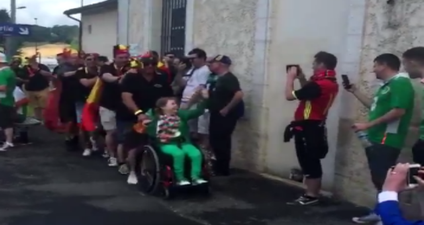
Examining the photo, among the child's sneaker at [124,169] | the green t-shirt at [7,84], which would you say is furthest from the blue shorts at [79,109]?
the child's sneaker at [124,169]

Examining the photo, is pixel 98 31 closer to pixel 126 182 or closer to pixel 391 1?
pixel 126 182

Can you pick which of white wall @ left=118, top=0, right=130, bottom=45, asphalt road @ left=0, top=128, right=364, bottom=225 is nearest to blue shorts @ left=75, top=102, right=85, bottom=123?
asphalt road @ left=0, top=128, right=364, bottom=225

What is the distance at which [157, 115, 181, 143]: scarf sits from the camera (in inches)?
307

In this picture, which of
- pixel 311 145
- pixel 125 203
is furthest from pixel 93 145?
pixel 311 145

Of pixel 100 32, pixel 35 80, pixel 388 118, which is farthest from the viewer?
pixel 100 32

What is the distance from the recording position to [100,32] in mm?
19812

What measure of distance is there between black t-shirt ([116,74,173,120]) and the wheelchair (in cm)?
70

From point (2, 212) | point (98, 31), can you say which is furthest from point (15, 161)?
point (98, 31)

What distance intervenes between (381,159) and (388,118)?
0.39m

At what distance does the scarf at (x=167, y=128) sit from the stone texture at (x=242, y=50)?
1.92m

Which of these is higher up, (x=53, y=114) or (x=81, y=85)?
(x=81, y=85)

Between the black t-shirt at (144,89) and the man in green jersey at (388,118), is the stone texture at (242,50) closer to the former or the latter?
the black t-shirt at (144,89)

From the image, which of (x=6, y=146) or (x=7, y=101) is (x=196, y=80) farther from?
(x=6, y=146)

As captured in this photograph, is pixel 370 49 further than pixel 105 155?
No
